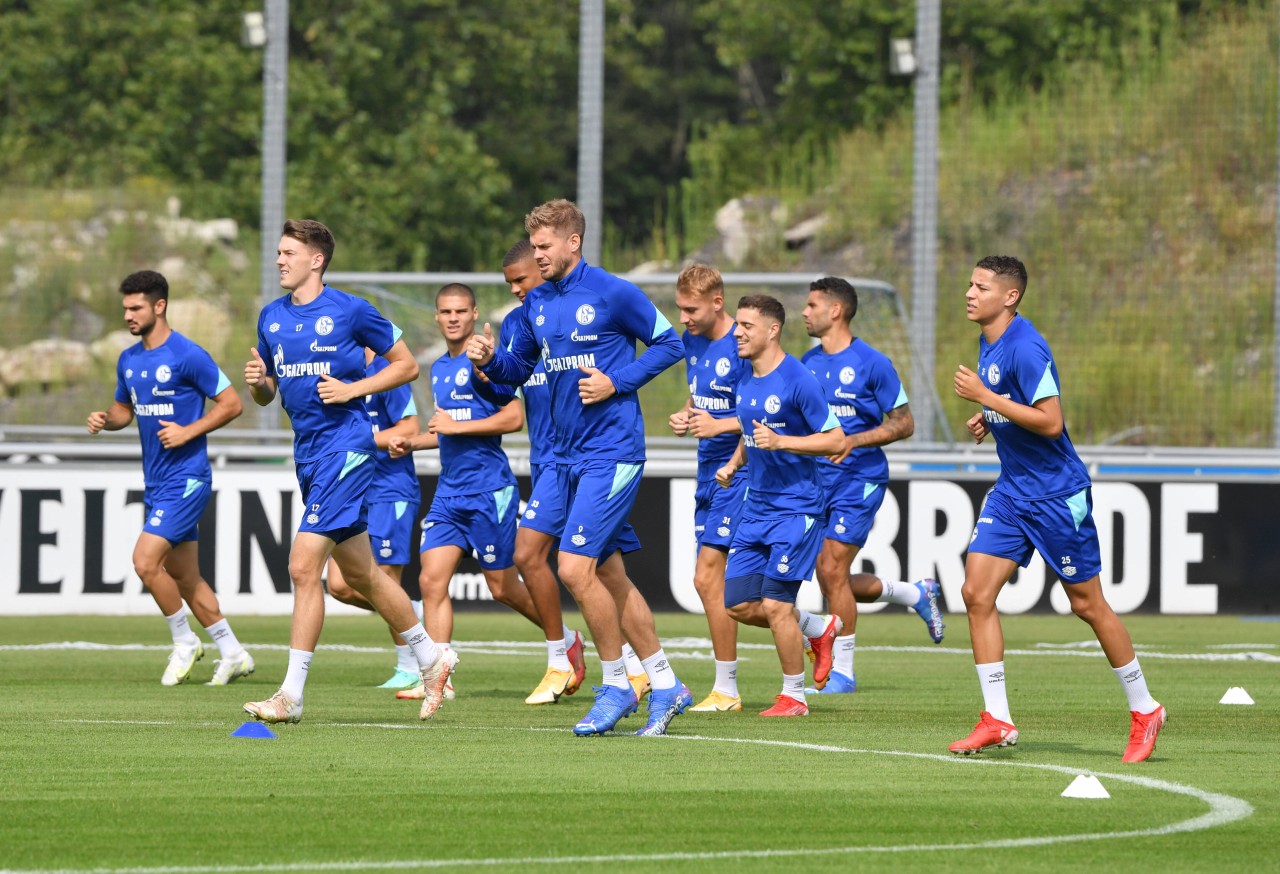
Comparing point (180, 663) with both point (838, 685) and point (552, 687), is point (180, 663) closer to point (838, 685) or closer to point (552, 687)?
point (552, 687)

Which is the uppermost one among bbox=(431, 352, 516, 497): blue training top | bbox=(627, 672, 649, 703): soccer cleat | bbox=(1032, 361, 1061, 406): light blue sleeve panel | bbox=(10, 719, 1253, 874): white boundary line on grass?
bbox=(1032, 361, 1061, 406): light blue sleeve panel

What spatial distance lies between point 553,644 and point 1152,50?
21.5 meters

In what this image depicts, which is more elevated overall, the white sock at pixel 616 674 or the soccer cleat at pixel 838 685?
the white sock at pixel 616 674

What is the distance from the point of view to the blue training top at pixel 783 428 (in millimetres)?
10789

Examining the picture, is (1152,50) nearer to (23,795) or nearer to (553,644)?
(553,644)

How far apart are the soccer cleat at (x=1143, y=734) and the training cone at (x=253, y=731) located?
374 cm

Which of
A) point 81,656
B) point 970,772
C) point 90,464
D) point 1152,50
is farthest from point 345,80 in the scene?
point 970,772

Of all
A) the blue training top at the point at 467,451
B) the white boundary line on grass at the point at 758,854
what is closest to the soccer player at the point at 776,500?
the blue training top at the point at 467,451

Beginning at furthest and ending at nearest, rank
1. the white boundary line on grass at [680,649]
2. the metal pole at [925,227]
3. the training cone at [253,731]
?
the metal pole at [925,227] < the white boundary line on grass at [680,649] < the training cone at [253,731]

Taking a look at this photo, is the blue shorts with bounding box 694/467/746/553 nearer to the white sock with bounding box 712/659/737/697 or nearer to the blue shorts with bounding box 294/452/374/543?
the white sock with bounding box 712/659/737/697

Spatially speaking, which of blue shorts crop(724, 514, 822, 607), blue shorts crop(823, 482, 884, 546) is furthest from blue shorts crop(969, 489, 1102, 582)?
blue shorts crop(823, 482, 884, 546)

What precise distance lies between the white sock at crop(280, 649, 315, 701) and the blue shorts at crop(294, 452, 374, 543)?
0.58m

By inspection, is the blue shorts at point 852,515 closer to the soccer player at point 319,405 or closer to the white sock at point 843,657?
the white sock at point 843,657

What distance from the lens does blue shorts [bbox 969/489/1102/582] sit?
899cm
